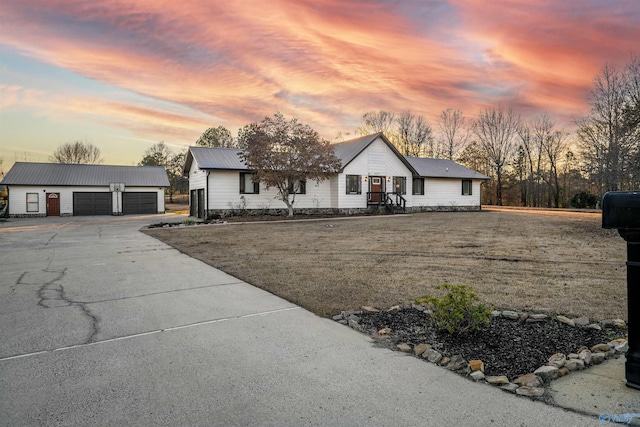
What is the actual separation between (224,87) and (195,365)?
16504 mm

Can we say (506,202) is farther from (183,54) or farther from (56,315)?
(56,315)

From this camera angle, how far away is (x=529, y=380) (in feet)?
9.55

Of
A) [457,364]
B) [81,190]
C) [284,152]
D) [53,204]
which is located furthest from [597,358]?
[53,204]

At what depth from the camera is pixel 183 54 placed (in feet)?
49.3

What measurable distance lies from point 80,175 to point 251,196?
19.0m

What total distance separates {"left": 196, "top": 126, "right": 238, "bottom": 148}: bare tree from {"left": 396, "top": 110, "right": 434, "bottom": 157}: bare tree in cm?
2387

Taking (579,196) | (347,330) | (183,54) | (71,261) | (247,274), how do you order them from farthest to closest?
(579,196)
(183,54)
(71,261)
(247,274)
(347,330)

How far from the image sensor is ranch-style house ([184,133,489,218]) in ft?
78.7

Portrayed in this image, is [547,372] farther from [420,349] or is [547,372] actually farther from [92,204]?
[92,204]

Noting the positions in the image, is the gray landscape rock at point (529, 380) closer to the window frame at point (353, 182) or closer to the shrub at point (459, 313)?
the shrub at point (459, 313)

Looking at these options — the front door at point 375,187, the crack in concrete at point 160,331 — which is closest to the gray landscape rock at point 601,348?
the crack in concrete at point 160,331

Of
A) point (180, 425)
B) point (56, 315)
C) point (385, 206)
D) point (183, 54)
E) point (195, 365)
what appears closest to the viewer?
point (180, 425)

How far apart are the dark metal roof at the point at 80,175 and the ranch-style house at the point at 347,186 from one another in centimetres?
709

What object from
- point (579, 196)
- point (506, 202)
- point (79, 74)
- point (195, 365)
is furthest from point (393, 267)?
point (506, 202)
